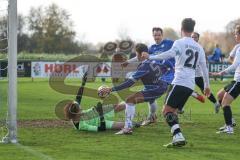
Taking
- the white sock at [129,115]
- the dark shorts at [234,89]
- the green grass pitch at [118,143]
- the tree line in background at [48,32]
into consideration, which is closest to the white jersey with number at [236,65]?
the dark shorts at [234,89]

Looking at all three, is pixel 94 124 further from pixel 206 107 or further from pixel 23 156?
pixel 206 107

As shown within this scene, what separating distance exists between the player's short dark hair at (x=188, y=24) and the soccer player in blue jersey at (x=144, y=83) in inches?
65.8

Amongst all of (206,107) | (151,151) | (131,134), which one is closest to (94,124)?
(131,134)

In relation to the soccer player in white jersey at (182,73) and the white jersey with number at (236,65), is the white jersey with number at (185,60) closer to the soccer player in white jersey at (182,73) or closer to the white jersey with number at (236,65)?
the soccer player in white jersey at (182,73)

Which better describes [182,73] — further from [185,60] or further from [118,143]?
[118,143]

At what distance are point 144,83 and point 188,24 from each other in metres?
2.68

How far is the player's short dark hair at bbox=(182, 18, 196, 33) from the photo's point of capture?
9680 millimetres

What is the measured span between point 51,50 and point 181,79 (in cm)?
7310

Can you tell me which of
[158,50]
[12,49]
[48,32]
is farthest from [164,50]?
[48,32]

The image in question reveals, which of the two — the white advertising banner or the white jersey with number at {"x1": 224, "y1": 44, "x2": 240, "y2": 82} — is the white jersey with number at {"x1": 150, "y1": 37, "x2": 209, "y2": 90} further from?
the white advertising banner

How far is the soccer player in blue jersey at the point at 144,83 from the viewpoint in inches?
452

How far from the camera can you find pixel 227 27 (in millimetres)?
115250

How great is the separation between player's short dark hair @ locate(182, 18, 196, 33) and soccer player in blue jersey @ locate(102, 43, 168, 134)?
167 cm

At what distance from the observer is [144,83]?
39.6 ft
